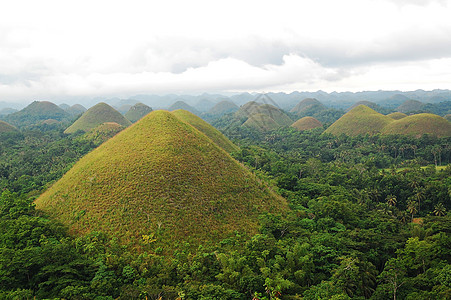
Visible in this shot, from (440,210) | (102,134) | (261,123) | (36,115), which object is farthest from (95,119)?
(440,210)

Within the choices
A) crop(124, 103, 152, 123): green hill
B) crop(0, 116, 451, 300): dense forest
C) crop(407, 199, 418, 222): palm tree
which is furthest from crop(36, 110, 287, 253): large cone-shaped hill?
crop(124, 103, 152, 123): green hill

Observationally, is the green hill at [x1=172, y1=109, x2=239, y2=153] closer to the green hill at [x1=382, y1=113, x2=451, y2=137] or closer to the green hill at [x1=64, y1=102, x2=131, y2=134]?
the green hill at [x1=382, y1=113, x2=451, y2=137]

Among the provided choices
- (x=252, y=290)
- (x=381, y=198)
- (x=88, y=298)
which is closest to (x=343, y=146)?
(x=381, y=198)

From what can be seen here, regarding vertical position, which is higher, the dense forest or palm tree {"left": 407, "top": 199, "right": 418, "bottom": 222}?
the dense forest

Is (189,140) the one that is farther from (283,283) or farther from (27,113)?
(27,113)

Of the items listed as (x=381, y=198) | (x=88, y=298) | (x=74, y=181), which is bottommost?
(x=381, y=198)

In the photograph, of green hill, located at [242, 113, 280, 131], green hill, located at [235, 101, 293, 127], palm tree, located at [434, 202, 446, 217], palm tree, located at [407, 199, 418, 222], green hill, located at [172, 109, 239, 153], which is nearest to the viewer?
palm tree, located at [434, 202, 446, 217]
